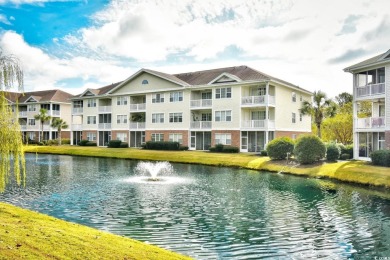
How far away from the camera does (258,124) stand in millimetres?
47219

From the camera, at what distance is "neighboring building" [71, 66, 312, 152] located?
160ft

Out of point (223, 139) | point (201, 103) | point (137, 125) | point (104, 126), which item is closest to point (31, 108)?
point (104, 126)

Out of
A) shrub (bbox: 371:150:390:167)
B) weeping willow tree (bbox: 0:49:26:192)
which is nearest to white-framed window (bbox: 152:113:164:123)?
shrub (bbox: 371:150:390:167)

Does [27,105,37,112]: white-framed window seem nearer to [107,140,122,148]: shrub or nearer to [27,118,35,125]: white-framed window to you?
[27,118,35,125]: white-framed window

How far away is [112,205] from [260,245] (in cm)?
885

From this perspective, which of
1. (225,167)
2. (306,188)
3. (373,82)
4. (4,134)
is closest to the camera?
(4,134)

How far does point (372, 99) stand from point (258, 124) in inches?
598

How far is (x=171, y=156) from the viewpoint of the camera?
46250 millimetres

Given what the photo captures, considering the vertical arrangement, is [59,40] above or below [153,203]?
above

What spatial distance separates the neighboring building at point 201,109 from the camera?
1917 inches

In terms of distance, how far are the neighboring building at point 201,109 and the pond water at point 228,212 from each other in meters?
20.4

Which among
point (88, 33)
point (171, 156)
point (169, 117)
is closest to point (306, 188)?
point (88, 33)

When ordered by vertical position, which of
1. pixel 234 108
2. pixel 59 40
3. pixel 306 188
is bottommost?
pixel 306 188

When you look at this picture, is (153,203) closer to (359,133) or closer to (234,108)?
(359,133)
